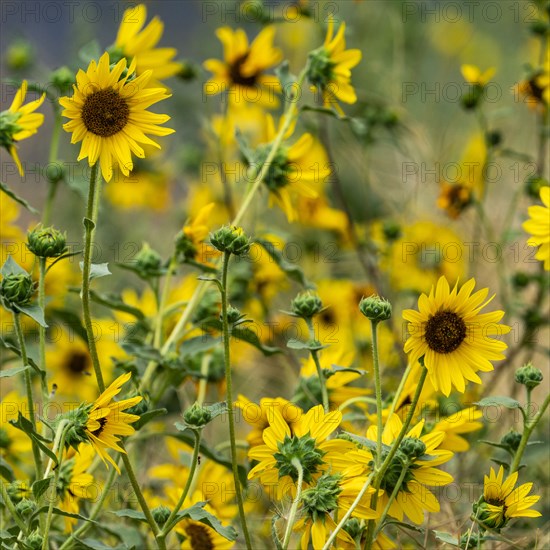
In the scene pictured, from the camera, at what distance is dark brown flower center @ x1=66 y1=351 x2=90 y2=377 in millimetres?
1938

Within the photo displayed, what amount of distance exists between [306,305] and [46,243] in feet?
1.10

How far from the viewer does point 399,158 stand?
3143mm

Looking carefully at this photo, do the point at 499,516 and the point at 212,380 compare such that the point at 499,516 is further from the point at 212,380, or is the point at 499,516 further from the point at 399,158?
the point at 399,158

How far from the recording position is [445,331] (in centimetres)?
105

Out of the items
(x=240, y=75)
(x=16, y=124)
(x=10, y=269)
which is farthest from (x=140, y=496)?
(x=240, y=75)

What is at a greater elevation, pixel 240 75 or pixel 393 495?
pixel 240 75

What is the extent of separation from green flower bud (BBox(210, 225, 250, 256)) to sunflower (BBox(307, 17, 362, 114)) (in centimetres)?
47

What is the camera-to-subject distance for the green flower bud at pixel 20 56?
220 centimetres

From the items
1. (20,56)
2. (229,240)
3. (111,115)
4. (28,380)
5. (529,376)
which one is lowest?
(28,380)

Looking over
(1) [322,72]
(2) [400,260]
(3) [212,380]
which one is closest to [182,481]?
(3) [212,380]

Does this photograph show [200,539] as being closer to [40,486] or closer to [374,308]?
[40,486]

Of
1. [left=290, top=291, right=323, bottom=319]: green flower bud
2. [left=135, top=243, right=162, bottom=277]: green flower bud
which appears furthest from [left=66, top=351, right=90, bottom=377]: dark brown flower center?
[left=290, top=291, right=323, bottom=319]: green flower bud

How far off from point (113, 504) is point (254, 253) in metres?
0.77

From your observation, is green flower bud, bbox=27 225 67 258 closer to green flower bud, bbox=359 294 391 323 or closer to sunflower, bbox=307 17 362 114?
green flower bud, bbox=359 294 391 323
